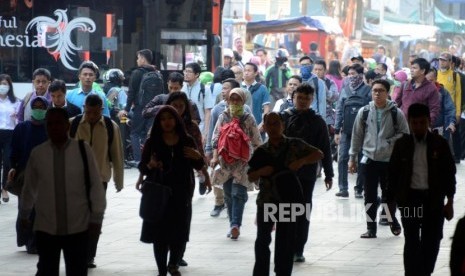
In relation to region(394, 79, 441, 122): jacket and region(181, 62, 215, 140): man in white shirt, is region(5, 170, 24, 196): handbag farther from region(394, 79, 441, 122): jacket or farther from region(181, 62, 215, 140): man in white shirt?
region(181, 62, 215, 140): man in white shirt

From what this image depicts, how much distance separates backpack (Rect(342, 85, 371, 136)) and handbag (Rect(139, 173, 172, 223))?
20.3 ft

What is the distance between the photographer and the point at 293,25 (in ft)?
128

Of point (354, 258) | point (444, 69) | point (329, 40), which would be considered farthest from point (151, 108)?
point (329, 40)

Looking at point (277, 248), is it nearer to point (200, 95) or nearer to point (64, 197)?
point (64, 197)

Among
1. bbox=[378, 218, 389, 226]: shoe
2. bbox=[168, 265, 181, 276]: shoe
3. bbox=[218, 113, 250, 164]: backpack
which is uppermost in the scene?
bbox=[218, 113, 250, 164]: backpack

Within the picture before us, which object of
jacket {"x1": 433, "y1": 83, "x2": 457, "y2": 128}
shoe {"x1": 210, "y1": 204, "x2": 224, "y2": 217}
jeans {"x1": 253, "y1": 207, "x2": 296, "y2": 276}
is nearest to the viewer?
jeans {"x1": 253, "y1": 207, "x2": 296, "y2": 276}

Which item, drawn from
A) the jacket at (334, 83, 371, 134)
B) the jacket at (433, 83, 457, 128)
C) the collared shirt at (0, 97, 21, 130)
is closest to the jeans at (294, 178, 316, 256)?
the jacket at (334, 83, 371, 134)

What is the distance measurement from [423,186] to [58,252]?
9.30ft

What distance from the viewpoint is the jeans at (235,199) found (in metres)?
12.8

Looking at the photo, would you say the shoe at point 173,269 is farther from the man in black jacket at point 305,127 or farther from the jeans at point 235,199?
the jeans at point 235,199

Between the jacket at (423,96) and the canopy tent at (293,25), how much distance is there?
21986 millimetres

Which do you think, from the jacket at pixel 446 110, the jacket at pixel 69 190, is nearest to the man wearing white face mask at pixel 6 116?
the jacket at pixel 446 110

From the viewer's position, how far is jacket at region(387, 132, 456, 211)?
9695 millimetres

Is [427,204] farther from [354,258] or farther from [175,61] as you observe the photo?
[175,61]
